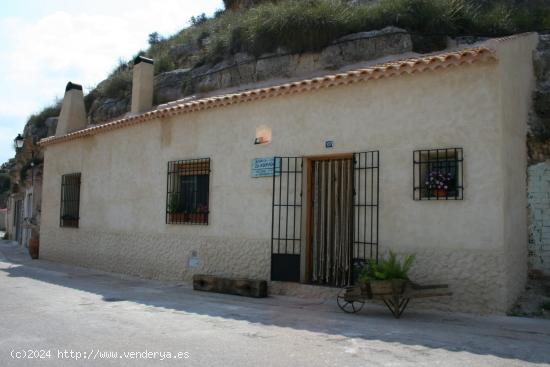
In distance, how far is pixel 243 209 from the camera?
10570 mm

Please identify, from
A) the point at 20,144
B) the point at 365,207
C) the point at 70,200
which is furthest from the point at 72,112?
the point at 365,207

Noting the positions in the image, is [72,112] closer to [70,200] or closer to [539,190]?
[70,200]

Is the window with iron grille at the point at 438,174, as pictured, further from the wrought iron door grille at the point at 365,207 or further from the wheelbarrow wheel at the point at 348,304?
the wheelbarrow wheel at the point at 348,304

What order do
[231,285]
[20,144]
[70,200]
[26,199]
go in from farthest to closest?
[26,199], [20,144], [70,200], [231,285]

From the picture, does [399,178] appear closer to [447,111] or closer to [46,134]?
[447,111]

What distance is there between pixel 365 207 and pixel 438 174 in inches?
54.1

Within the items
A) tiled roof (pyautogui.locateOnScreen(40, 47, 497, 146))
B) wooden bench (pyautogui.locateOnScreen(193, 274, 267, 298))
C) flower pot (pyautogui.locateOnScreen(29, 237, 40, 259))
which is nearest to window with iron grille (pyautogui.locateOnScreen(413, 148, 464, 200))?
tiled roof (pyautogui.locateOnScreen(40, 47, 497, 146))

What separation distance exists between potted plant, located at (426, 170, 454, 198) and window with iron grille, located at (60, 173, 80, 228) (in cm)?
1107

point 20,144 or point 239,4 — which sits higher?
point 239,4

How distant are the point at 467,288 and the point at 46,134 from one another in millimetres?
22739

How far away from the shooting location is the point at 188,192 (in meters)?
12.1

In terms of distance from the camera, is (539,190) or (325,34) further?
(325,34)

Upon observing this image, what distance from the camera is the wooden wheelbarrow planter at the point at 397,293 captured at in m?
7.49

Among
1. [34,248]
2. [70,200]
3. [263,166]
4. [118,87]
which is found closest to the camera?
[263,166]
